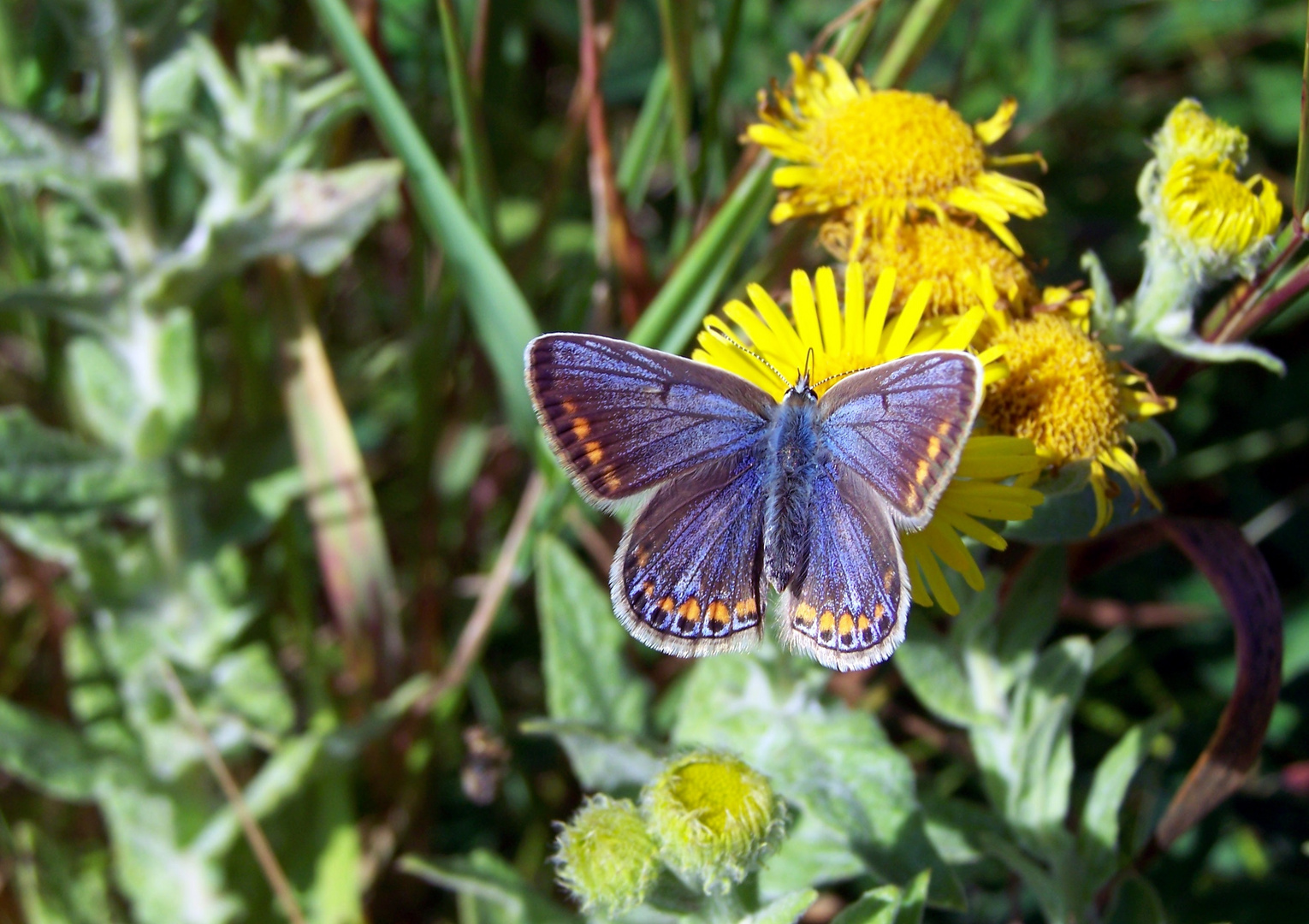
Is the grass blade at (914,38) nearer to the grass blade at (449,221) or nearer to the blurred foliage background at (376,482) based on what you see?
the blurred foliage background at (376,482)

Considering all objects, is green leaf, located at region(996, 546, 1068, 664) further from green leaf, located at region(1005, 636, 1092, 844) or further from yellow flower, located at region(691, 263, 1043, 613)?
yellow flower, located at region(691, 263, 1043, 613)

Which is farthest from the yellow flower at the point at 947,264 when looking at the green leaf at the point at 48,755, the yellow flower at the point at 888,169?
the green leaf at the point at 48,755

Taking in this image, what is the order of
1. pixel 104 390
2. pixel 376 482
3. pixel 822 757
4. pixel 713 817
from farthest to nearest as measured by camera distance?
pixel 376 482
pixel 104 390
pixel 822 757
pixel 713 817

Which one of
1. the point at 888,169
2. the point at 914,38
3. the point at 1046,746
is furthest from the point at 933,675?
the point at 914,38

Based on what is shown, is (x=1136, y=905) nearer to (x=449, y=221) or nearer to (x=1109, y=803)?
(x=1109, y=803)

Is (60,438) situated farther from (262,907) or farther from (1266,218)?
(1266,218)

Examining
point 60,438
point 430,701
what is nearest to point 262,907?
point 430,701

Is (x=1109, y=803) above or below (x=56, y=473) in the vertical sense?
below

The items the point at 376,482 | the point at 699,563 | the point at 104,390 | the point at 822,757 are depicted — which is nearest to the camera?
the point at 699,563
